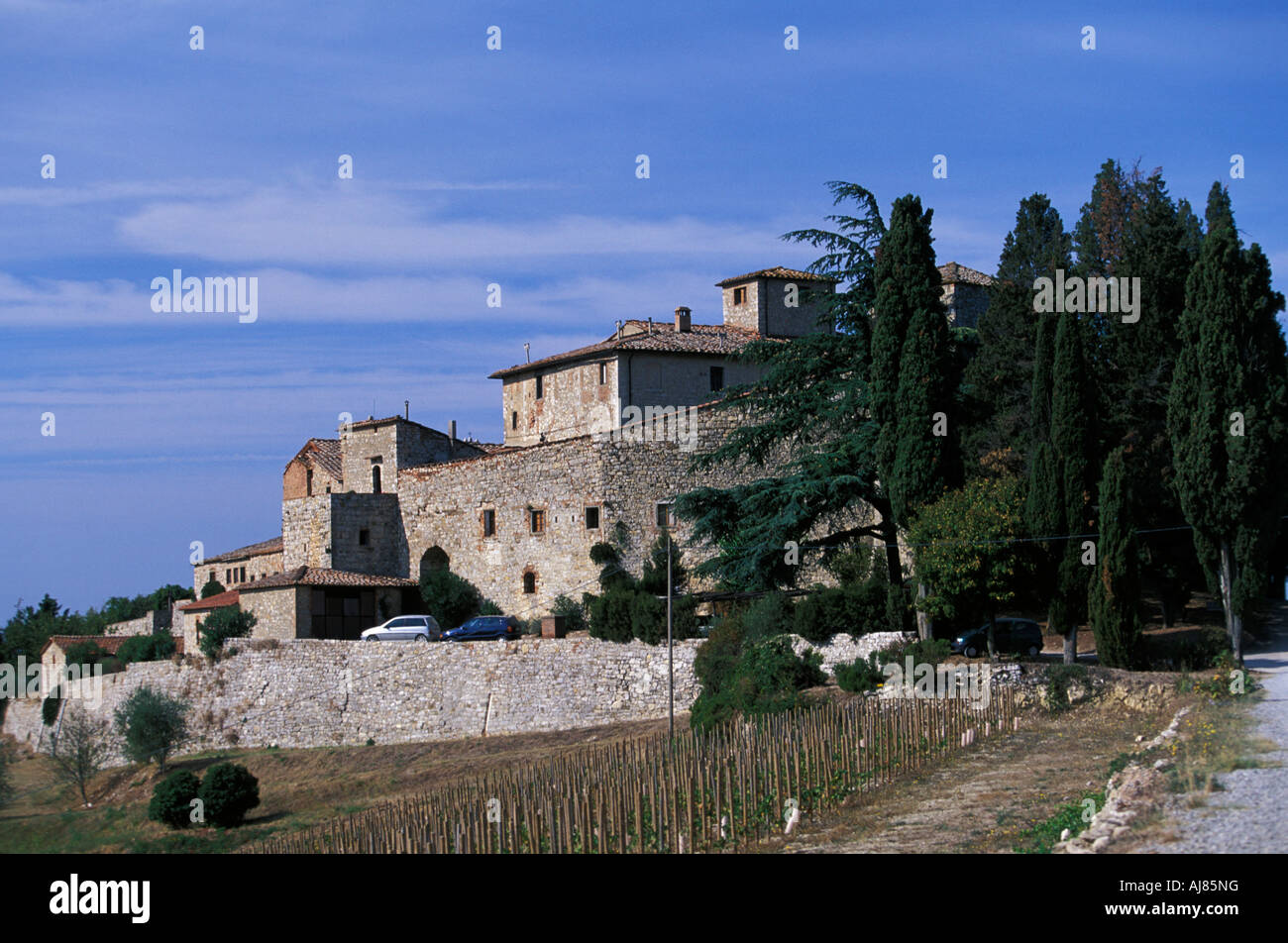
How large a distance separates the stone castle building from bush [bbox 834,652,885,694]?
743 centimetres

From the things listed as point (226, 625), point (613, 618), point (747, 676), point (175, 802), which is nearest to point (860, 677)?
point (747, 676)

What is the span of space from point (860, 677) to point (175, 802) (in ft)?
52.3

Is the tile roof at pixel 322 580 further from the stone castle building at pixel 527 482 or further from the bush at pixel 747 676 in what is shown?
the bush at pixel 747 676

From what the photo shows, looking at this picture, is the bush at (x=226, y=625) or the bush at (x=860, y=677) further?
the bush at (x=226, y=625)

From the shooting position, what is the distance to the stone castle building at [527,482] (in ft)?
121

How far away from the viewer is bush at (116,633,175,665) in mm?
42219

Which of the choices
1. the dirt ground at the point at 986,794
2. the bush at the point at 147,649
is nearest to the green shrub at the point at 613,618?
the dirt ground at the point at 986,794

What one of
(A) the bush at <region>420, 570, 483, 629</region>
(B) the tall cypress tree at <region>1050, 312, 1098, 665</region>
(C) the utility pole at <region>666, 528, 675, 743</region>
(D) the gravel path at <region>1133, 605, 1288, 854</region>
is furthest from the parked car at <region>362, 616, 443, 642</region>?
(D) the gravel path at <region>1133, 605, 1288, 854</region>

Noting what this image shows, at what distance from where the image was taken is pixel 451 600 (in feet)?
129

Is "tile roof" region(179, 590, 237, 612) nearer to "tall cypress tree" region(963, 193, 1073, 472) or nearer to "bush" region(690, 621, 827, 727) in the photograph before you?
"bush" region(690, 621, 827, 727)

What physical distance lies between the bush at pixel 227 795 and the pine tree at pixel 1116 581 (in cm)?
1906

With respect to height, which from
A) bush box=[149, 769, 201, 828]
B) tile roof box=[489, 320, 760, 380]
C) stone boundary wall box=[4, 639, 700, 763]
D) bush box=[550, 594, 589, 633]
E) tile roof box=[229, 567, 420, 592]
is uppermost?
tile roof box=[489, 320, 760, 380]

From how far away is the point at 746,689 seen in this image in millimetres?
25609
